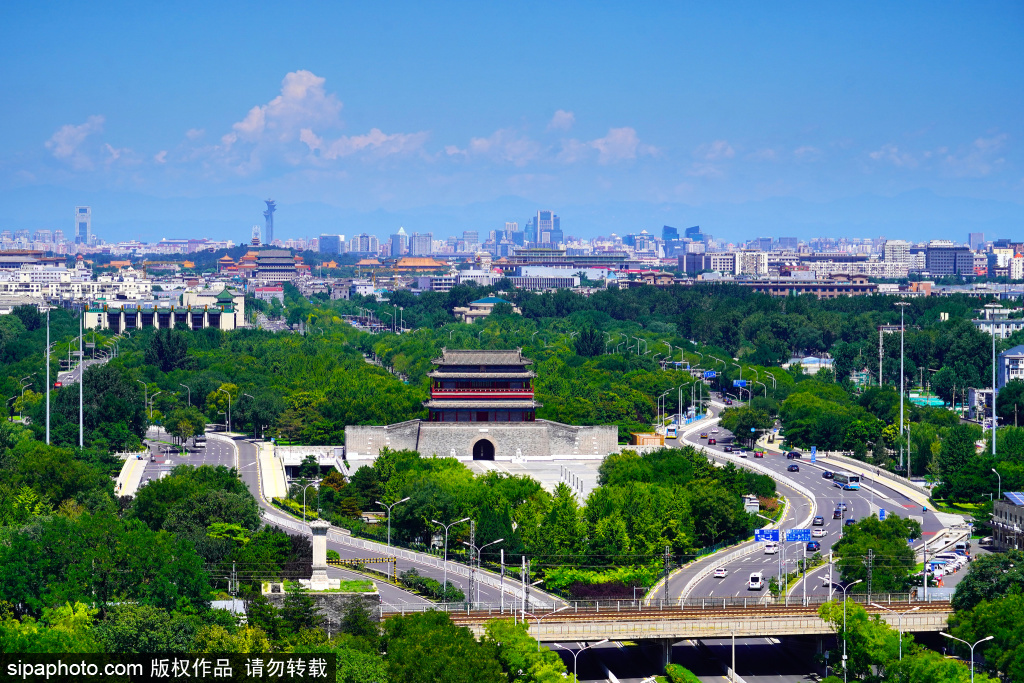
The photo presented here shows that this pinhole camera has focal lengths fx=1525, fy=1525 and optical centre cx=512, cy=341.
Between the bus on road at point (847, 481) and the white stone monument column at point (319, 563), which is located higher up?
the white stone monument column at point (319, 563)

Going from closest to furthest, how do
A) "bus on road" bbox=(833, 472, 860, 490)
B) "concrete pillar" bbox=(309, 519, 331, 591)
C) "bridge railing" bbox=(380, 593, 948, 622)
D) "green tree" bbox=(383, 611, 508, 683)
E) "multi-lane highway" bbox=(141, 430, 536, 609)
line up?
"green tree" bbox=(383, 611, 508, 683), "concrete pillar" bbox=(309, 519, 331, 591), "bridge railing" bbox=(380, 593, 948, 622), "multi-lane highway" bbox=(141, 430, 536, 609), "bus on road" bbox=(833, 472, 860, 490)

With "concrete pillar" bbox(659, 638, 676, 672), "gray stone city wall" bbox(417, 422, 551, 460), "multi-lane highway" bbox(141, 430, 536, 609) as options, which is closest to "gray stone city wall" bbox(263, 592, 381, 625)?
"multi-lane highway" bbox(141, 430, 536, 609)

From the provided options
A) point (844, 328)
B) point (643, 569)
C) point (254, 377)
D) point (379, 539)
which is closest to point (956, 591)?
point (643, 569)

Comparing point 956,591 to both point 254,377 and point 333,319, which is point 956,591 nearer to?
point 254,377

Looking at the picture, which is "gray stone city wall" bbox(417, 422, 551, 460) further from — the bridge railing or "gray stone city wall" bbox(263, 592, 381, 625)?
"gray stone city wall" bbox(263, 592, 381, 625)

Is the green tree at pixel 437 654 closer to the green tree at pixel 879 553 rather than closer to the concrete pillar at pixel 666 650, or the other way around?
the concrete pillar at pixel 666 650

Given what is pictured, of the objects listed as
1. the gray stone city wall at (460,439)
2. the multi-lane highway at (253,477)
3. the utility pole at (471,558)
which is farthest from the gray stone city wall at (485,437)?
the utility pole at (471,558)
